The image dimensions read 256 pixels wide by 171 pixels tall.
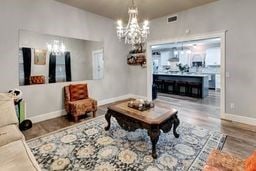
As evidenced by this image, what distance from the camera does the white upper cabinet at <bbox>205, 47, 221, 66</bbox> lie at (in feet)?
32.8

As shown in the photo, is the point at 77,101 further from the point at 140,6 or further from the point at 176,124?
the point at 140,6

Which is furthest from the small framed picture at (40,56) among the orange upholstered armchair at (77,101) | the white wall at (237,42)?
the white wall at (237,42)

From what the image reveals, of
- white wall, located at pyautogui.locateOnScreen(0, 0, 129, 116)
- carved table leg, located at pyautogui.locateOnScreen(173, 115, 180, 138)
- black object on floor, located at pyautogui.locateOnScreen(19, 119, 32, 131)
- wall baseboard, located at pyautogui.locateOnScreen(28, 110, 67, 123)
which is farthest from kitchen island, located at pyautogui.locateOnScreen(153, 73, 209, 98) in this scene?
black object on floor, located at pyautogui.locateOnScreen(19, 119, 32, 131)

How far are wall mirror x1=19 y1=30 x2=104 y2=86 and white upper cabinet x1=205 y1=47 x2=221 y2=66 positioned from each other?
25.8 ft

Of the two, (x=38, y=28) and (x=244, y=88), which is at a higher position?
(x=38, y=28)

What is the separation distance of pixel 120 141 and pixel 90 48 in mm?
3348

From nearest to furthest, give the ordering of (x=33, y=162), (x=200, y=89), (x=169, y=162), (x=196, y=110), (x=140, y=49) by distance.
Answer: (x=33, y=162)
(x=169, y=162)
(x=196, y=110)
(x=140, y=49)
(x=200, y=89)

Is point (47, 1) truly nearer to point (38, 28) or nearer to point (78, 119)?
point (38, 28)

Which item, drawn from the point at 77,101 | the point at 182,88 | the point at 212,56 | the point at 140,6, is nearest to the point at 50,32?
the point at 77,101

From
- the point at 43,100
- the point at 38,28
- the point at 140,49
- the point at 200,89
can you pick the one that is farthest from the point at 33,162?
the point at 200,89

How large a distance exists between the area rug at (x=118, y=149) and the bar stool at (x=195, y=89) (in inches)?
149

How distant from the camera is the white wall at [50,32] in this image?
138 inches

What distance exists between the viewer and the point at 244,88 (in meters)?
3.84

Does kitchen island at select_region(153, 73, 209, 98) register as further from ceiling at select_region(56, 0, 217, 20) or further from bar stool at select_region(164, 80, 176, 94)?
ceiling at select_region(56, 0, 217, 20)
